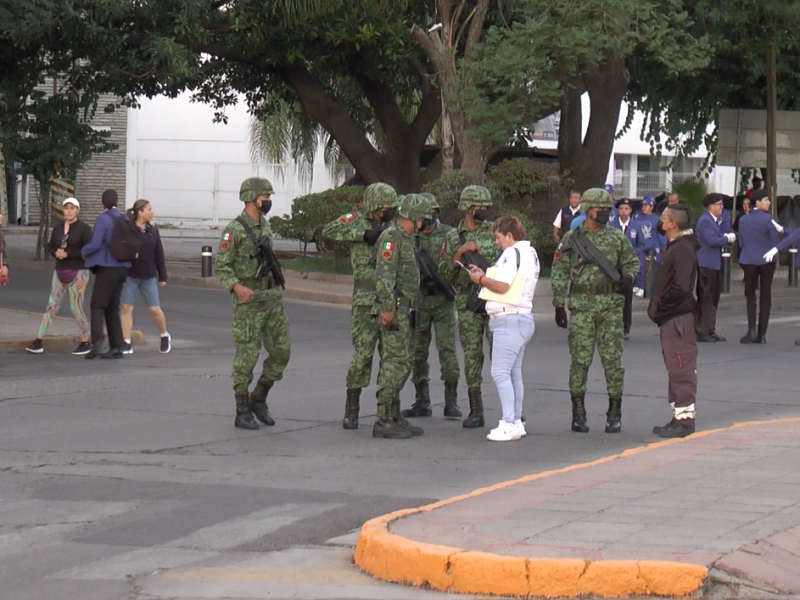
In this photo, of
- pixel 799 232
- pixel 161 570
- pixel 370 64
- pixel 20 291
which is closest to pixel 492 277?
pixel 161 570

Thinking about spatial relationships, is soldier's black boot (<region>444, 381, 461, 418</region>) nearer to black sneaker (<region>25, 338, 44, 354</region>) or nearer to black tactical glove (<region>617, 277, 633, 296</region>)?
black tactical glove (<region>617, 277, 633, 296</region>)

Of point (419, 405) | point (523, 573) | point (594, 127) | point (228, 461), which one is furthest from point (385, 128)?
point (523, 573)

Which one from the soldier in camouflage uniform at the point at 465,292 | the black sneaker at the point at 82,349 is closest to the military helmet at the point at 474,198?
the soldier in camouflage uniform at the point at 465,292

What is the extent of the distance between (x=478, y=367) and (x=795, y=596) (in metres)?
4.69

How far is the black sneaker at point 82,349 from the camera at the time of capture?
14.4 metres

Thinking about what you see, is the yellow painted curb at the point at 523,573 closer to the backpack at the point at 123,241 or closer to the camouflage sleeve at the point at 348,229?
the camouflage sleeve at the point at 348,229

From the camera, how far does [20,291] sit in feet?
68.5

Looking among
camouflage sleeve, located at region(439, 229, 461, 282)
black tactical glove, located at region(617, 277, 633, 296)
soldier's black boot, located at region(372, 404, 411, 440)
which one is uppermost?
camouflage sleeve, located at region(439, 229, 461, 282)

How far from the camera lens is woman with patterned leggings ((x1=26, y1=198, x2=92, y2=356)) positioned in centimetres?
1396

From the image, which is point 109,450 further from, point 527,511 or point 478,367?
point 527,511

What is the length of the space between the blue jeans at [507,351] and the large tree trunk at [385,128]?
1659 centimetres

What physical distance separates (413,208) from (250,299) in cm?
145

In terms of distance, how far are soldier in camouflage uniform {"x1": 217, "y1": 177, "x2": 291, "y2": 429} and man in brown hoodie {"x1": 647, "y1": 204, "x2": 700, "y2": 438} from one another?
2915 millimetres

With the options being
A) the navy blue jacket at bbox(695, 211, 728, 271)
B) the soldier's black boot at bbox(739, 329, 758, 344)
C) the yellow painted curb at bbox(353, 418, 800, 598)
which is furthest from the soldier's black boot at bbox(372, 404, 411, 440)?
the soldier's black boot at bbox(739, 329, 758, 344)
